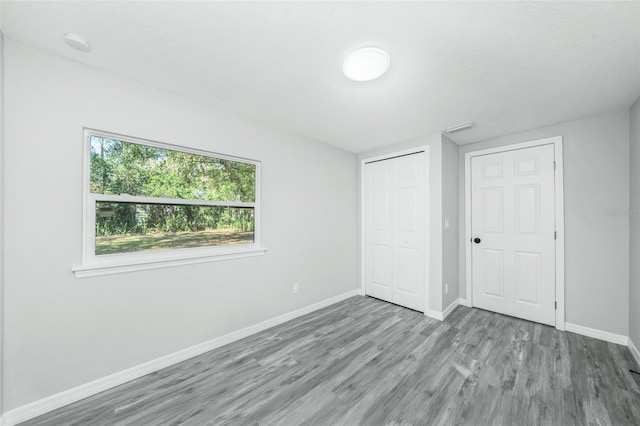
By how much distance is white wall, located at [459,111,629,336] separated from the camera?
247 centimetres

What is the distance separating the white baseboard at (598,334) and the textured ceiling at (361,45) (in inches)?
89.7

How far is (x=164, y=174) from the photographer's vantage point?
2.22 meters

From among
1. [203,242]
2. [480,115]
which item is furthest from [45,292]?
[480,115]

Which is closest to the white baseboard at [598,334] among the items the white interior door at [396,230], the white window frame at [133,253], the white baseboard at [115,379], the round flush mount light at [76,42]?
the white interior door at [396,230]

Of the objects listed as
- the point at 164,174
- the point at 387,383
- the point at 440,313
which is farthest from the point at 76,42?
the point at 440,313

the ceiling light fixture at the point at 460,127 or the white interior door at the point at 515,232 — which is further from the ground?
the ceiling light fixture at the point at 460,127

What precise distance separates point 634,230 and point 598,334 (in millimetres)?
1146

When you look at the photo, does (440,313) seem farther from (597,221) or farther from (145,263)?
(145,263)

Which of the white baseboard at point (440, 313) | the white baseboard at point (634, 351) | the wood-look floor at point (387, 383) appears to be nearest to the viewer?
the wood-look floor at point (387, 383)

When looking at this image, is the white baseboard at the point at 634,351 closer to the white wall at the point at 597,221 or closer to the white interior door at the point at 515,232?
the white wall at the point at 597,221

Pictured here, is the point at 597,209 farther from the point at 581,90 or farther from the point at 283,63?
the point at 283,63

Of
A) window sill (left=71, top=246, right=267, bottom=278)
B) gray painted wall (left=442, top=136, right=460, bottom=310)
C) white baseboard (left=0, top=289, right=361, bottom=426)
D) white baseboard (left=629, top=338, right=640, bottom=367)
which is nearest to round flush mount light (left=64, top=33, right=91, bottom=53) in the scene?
window sill (left=71, top=246, right=267, bottom=278)

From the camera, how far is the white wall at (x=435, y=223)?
314 centimetres

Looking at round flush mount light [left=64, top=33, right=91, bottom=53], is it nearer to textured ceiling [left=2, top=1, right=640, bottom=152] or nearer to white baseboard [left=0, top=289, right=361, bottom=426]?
textured ceiling [left=2, top=1, right=640, bottom=152]
